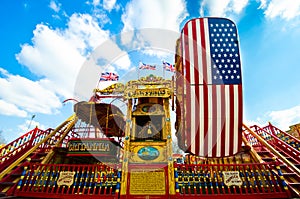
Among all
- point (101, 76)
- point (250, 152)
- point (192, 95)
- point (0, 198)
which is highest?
point (101, 76)

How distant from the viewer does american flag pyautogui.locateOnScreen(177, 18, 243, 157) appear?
5.75 meters

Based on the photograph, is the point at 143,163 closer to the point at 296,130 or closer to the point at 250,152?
the point at 250,152

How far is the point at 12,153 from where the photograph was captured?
8.03 m

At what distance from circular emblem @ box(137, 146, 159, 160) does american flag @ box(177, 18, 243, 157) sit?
2.01m

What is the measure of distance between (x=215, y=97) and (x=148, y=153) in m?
4.09

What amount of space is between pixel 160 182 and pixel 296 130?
1275 cm

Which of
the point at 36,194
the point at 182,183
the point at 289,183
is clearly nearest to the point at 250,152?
the point at 289,183

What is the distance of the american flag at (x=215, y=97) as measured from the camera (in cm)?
575

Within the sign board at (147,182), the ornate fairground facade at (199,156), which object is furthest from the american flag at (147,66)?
the sign board at (147,182)

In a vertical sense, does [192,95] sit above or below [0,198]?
above

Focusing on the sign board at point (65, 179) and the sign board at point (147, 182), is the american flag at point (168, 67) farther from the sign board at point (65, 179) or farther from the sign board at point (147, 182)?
the sign board at point (65, 179)

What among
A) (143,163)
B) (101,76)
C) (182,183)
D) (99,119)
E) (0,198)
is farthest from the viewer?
(99,119)

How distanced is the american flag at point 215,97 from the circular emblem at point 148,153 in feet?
6.60

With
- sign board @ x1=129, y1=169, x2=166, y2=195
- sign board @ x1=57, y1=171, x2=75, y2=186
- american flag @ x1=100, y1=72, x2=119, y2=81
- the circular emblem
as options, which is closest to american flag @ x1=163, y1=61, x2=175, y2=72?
american flag @ x1=100, y1=72, x2=119, y2=81
